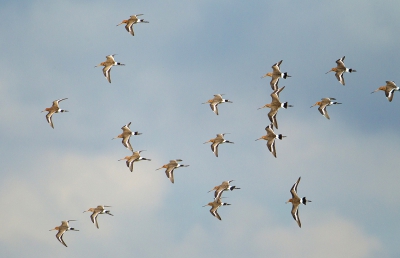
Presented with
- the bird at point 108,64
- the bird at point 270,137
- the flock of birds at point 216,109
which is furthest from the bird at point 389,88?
the bird at point 108,64

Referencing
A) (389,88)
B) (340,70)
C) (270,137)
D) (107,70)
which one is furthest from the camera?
(107,70)

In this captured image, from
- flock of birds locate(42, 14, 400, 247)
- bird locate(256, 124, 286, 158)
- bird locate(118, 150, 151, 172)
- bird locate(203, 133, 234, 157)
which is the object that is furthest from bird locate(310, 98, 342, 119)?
bird locate(118, 150, 151, 172)

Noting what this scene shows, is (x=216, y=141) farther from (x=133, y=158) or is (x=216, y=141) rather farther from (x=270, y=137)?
(x=133, y=158)

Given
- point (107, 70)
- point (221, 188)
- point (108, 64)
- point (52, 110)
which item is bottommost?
point (221, 188)

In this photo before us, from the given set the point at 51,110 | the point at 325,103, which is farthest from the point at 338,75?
the point at 51,110

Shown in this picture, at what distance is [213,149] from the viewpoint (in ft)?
174

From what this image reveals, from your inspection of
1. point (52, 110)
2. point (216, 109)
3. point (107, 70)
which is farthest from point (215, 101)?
point (52, 110)

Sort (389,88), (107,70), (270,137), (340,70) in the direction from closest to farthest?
(270,137) < (389,88) < (340,70) < (107,70)

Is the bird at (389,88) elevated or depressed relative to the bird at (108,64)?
depressed

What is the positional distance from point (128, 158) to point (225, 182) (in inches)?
217

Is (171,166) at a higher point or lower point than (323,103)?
lower

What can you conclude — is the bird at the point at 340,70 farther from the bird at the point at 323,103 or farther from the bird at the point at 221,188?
the bird at the point at 221,188

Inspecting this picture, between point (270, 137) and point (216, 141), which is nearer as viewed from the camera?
point (270, 137)

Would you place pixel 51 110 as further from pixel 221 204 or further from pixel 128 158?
pixel 221 204
